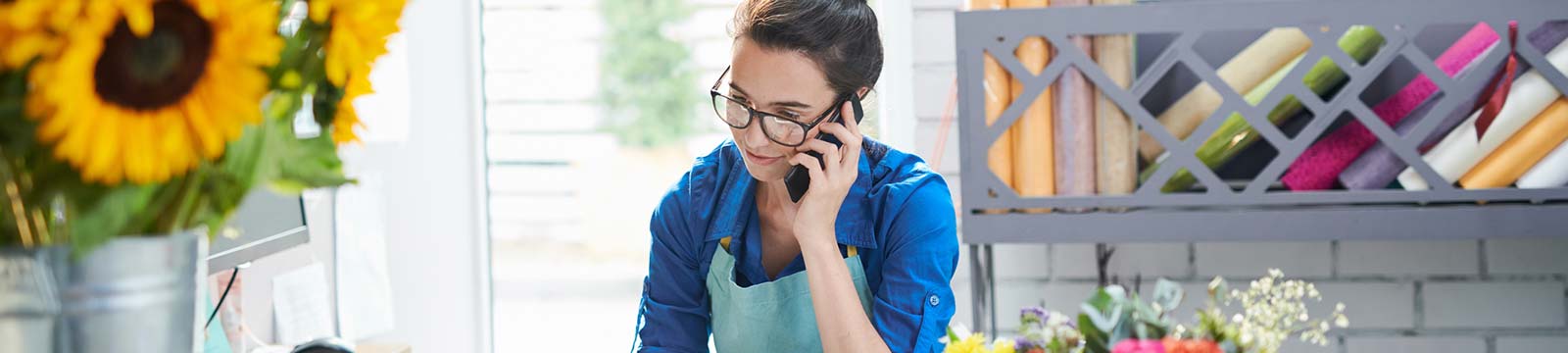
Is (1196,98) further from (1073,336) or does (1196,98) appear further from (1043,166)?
(1073,336)

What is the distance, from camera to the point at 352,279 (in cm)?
218

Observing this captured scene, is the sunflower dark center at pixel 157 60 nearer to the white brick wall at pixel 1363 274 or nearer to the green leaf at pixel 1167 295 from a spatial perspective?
the green leaf at pixel 1167 295

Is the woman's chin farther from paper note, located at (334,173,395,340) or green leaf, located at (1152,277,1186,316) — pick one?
paper note, located at (334,173,395,340)

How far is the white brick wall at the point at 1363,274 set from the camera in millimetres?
2164

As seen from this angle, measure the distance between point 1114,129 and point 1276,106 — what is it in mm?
222

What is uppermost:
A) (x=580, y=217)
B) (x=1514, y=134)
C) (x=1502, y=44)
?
(x=1502, y=44)

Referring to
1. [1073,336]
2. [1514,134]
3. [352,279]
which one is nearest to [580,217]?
[352,279]

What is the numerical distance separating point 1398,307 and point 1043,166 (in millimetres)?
815

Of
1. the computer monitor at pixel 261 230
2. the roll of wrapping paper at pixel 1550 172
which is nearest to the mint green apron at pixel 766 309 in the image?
the computer monitor at pixel 261 230

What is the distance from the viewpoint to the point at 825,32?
1452mm

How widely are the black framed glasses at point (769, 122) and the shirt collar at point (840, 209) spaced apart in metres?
0.13

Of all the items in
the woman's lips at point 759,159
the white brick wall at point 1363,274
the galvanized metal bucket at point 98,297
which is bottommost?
the white brick wall at point 1363,274

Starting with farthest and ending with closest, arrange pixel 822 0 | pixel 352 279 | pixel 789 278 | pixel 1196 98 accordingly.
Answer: pixel 352 279 → pixel 1196 98 → pixel 789 278 → pixel 822 0

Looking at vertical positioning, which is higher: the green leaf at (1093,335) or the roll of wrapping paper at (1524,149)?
the roll of wrapping paper at (1524,149)
